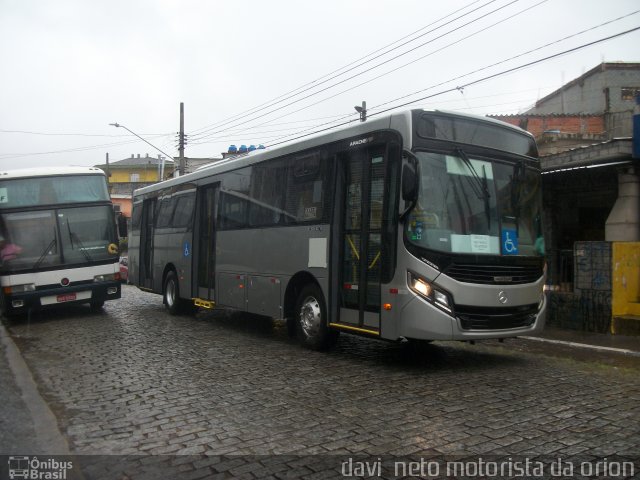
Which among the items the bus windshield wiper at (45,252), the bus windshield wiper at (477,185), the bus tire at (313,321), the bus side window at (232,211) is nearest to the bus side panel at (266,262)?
the bus side window at (232,211)

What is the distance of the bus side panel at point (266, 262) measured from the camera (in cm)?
830

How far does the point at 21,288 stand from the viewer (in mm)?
12180

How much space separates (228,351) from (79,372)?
2202 mm

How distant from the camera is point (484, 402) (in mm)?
5645

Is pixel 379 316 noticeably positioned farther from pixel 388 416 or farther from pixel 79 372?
pixel 79 372

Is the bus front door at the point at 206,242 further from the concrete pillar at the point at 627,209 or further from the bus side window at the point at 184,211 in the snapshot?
the concrete pillar at the point at 627,209

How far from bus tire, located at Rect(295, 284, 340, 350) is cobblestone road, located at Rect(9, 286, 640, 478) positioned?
0.74ft

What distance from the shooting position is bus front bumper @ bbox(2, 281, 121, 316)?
12125 mm

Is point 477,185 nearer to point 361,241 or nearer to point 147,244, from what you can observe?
point 361,241

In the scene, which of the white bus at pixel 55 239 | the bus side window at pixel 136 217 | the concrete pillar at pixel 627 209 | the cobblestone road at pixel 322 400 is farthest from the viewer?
the bus side window at pixel 136 217

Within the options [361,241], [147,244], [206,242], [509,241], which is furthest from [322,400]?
[147,244]

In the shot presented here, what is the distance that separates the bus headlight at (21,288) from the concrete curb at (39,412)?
358 centimetres

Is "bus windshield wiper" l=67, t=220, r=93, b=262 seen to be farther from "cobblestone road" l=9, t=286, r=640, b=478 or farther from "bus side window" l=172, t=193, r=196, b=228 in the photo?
"cobblestone road" l=9, t=286, r=640, b=478

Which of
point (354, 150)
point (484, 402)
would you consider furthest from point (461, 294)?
point (354, 150)
